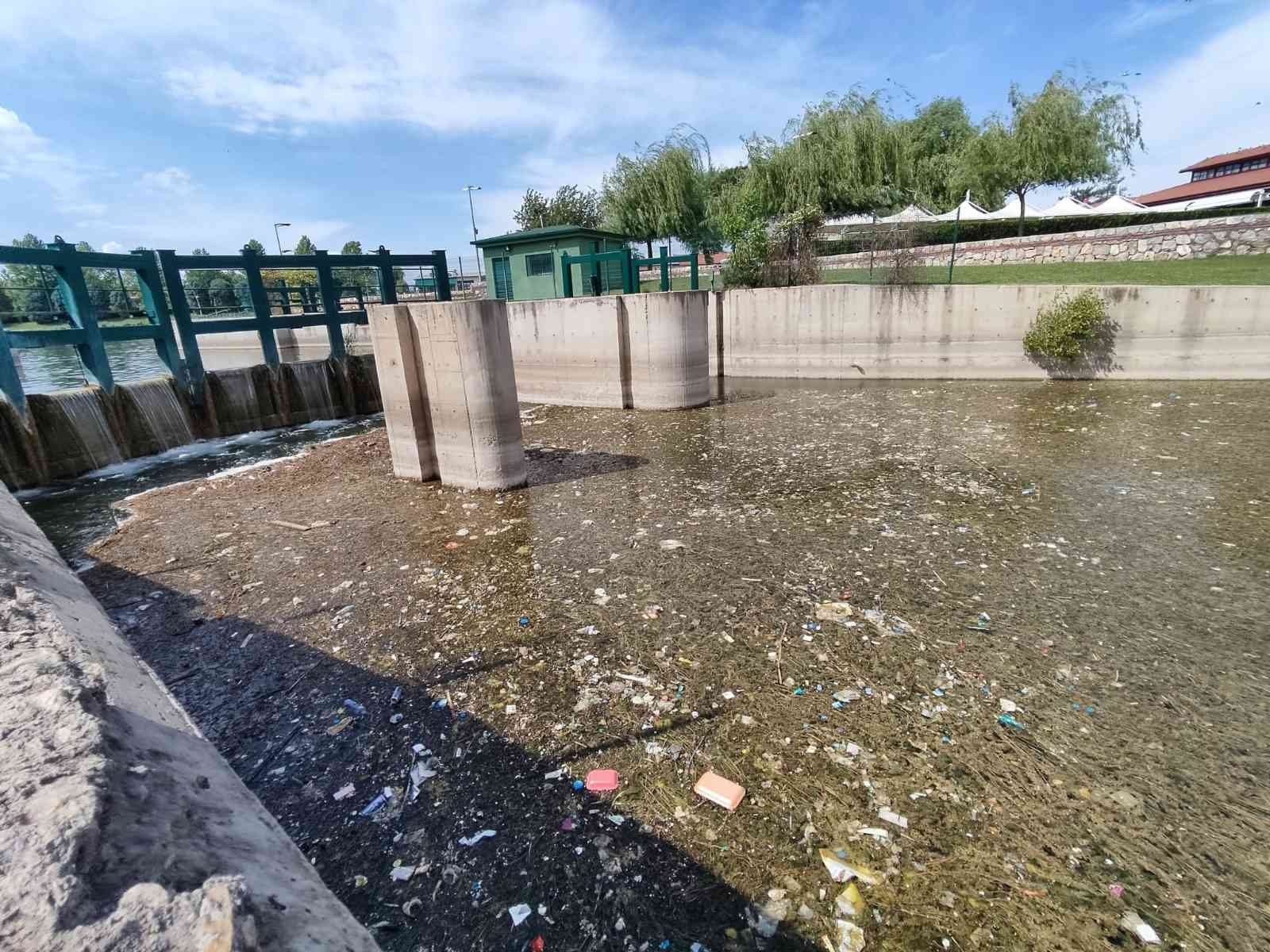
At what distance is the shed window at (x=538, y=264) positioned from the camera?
16156mm

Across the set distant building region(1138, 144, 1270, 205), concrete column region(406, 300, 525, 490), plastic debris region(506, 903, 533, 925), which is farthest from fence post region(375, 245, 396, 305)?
distant building region(1138, 144, 1270, 205)

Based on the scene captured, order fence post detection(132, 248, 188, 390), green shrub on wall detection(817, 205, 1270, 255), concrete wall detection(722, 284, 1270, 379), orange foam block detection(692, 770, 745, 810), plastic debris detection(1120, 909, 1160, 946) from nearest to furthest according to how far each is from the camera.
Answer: plastic debris detection(1120, 909, 1160, 946), orange foam block detection(692, 770, 745, 810), concrete wall detection(722, 284, 1270, 379), fence post detection(132, 248, 188, 390), green shrub on wall detection(817, 205, 1270, 255)

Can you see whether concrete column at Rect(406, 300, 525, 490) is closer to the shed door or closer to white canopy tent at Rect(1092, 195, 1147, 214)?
the shed door

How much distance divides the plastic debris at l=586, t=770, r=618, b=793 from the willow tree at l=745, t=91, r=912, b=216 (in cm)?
2107

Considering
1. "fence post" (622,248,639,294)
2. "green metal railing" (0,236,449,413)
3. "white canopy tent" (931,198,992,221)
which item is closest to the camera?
"green metal railing" (0,236,449,413)

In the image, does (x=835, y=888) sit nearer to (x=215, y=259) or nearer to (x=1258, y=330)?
(x=1258, y=330)

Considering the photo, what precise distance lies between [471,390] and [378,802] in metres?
4.62

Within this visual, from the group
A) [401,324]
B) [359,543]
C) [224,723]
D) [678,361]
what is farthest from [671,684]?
[678,361]

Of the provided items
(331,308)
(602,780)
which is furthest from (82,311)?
(602,780)

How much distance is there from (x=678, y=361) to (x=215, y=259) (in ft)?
31.1

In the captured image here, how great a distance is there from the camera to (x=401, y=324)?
263 inches

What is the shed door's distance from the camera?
17.1m

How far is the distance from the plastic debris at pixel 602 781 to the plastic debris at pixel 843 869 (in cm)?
91

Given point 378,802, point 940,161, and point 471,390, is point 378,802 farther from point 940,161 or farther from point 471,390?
point 940,161
